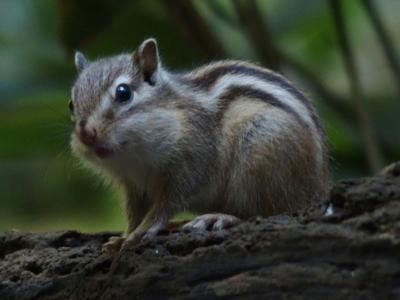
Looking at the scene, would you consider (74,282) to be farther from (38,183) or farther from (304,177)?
(38,183)

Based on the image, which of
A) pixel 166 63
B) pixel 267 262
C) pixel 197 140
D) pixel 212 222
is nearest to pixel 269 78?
pixel 197 140

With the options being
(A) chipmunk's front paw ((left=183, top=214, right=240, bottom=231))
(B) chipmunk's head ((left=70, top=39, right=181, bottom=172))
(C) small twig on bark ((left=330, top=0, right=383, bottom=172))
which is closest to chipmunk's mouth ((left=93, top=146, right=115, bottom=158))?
(B) chipmunk's head ((left=70, top=39, right=181, bottom=172))

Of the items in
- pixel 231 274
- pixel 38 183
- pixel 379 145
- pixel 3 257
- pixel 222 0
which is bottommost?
pixel 231 274

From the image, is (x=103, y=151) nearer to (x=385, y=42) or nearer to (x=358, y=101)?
(x=358, y=101)

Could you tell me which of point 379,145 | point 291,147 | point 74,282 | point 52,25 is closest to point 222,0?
point 52,25

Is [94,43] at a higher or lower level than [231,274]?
higher

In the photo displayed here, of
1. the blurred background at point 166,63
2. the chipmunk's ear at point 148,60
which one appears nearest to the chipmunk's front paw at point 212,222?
the chipmunk's ear at point 148,60

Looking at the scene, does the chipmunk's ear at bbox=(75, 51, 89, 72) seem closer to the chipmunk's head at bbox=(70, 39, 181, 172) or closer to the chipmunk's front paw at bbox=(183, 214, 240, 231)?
the chipmunk's head at bbox=(70, 39, 181, 172)
